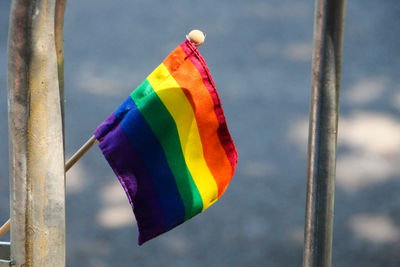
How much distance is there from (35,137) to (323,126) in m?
0.52

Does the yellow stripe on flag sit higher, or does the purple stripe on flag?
the yellow stripe on flag

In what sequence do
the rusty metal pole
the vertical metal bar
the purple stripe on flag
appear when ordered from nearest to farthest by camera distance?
1. the rusty metal pole
2. the vertical metal bar
3. the purple stripe on flag

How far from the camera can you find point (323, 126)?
1.27 m

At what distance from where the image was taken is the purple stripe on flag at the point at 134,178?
1615mm

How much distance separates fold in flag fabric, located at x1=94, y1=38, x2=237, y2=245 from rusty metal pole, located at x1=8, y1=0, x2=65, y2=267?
0.41 m

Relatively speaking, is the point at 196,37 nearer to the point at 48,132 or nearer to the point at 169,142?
the point at 169,142

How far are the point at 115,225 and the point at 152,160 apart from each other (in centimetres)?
232

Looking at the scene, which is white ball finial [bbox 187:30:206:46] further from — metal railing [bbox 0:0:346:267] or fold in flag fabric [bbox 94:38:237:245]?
metal railing [bbox 0:0:346:267]

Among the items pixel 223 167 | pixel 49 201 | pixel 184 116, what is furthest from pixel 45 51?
pixel 223 167

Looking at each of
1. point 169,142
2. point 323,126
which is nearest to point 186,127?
point 169,142

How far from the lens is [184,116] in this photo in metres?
1.72

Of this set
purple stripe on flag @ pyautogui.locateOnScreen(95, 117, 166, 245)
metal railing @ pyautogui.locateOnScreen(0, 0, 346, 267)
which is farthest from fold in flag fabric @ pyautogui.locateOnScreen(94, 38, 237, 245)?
metal railing @ pyautogui.locateOnScreen(0, 0, 346, 267)

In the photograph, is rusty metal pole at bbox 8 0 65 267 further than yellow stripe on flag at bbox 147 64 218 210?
No

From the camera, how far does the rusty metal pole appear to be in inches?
44.4
